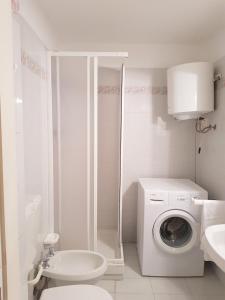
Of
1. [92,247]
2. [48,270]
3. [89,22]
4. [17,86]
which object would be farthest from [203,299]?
[89,22]

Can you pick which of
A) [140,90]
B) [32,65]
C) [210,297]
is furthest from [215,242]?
[140,90]

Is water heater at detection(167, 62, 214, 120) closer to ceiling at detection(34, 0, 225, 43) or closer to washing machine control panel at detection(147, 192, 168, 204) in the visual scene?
ceiling at detection(34, 0, 225, 43)

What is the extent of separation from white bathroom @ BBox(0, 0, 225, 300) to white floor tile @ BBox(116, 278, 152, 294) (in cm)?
1

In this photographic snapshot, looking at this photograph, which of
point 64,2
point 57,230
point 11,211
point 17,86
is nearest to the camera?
point 11,211

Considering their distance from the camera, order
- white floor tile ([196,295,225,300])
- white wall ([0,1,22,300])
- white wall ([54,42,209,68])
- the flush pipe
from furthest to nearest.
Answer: white wall ([54,42,209,68]) → white floor tile ([196,295,225,300]) → the flush pipe → white wall ([0,1,22,300])

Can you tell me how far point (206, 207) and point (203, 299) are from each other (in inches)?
30.4

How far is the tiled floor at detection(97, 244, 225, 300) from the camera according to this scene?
2072mm

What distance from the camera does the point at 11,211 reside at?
2.51 feet

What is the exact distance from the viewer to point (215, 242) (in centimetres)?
147

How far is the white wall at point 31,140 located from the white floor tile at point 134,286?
0.86 meters

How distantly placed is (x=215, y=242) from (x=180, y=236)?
1.00m

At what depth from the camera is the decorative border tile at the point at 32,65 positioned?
1.57 metres

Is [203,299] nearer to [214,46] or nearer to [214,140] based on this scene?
[214,140]

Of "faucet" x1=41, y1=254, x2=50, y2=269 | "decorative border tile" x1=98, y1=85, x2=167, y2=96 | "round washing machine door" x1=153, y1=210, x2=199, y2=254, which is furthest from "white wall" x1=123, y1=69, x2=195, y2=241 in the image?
"faucet" x1=41, y1=254, x2=50, y2=269
